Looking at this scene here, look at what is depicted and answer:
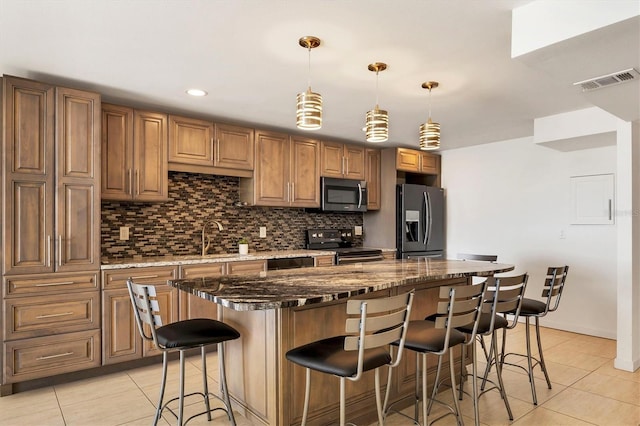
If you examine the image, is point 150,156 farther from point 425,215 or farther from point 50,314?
point 425,215

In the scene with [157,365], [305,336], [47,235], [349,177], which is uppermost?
[349,177]

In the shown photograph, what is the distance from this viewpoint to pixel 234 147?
426cm

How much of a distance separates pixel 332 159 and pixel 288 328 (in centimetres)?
326

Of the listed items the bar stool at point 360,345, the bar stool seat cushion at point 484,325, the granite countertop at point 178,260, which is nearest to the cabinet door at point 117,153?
the granite countertop at point 178,260

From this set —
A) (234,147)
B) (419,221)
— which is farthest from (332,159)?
(419,221)

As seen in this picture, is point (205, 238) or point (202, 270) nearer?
point (202, 270)

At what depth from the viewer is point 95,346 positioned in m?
3.19

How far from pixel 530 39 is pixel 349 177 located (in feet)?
10.8

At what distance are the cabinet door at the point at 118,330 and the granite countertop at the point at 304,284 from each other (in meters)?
1.24

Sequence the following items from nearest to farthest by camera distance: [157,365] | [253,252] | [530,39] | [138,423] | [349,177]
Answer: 1. [530,39]
2. [138,423]
3. [157,365]
4. [253,252]
5. [349,177]

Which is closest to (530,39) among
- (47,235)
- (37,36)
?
(37,36)

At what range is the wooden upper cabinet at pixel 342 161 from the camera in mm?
5020

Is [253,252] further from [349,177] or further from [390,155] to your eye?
[390,155]

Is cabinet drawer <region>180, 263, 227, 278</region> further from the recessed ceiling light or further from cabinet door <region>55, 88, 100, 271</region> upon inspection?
the recessed ceiling light
